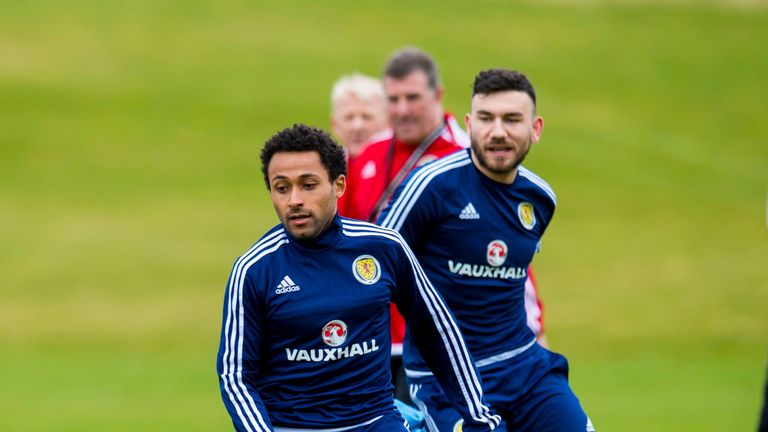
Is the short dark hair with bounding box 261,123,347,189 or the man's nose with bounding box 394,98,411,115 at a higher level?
the man's nose with bounding box 394,98,411,115

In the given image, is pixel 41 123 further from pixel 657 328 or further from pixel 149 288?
pixel 657 328

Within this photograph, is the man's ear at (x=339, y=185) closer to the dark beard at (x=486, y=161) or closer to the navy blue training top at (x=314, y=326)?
the navy blue training top at (x=314, y=326)

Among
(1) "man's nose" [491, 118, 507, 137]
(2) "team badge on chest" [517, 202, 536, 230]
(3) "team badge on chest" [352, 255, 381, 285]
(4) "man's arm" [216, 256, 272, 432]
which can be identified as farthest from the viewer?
(2) "team badge on chest" [517, 202, 536, 230]

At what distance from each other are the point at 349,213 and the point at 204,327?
16602mm

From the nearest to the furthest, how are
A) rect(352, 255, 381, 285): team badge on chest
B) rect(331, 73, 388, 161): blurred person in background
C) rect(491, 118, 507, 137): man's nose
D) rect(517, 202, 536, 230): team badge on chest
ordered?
rect(352, 255, 381, 285): team badge on chest, rect(491, 118, 507, 137): man's nose, rect(517, 202, 536, 230): team badge on chest, rect(331, 73, 388, 161): blurred person in background

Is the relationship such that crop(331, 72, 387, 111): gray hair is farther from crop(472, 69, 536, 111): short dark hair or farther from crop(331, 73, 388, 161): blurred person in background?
crop(472, 69, 536, 111): short dark hair

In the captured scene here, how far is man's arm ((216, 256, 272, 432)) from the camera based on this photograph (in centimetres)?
618

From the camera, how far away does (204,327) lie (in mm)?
25766

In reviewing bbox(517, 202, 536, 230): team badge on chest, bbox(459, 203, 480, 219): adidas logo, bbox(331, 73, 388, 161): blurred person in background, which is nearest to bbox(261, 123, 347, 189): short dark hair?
bbox(459, 203, 480, 219): adidas logo

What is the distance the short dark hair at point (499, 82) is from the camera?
7.58m

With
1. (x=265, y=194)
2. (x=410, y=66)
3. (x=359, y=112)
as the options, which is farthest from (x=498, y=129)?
(x=265, y=194)

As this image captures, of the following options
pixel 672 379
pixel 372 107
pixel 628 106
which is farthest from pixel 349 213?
pixel 628 106

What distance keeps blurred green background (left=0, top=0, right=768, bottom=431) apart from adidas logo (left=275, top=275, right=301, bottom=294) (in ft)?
32.2

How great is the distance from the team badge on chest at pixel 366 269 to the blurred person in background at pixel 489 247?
86 centimetres
